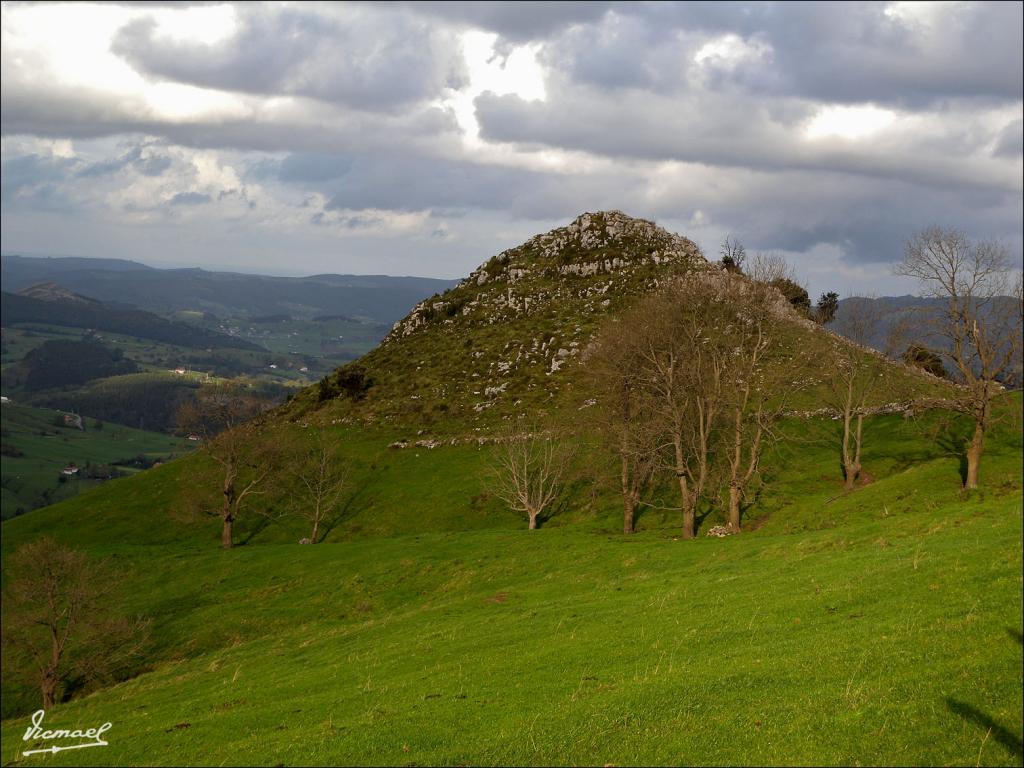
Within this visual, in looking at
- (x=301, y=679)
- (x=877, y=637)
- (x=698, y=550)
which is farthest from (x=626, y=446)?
(x=877, y=637)

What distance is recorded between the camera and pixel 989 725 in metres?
15.5

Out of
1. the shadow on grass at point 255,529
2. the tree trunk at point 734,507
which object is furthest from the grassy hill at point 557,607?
the tree trunk at point 734,507

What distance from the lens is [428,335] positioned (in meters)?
127

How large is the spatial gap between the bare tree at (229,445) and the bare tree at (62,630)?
76.2 feet

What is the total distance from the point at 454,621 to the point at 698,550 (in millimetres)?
18456

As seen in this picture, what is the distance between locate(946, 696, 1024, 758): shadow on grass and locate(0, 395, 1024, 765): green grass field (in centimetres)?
6

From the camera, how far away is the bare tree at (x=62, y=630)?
53.6 m

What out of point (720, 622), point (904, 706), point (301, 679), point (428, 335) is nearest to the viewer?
point (904, 706)

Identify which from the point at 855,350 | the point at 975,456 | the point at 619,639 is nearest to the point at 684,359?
the point at 855,350

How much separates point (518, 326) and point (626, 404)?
5876 centimetres

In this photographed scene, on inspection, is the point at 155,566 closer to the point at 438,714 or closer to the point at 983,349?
the point at 438,714

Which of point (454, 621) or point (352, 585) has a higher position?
point (454, 621)

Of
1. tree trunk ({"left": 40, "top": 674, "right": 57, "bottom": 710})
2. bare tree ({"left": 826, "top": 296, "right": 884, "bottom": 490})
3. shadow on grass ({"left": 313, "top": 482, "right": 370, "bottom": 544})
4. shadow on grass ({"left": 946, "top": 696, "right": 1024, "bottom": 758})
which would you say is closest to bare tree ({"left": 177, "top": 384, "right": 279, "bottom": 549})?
shadow on grass ({"left": 313, "top": 482, "right": 370, "bottom": 544})

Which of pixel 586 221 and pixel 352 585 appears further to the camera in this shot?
pixel 586 221
